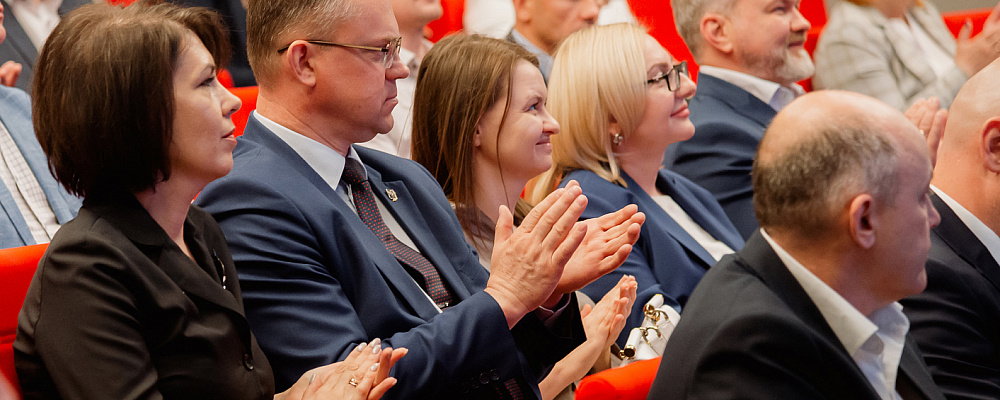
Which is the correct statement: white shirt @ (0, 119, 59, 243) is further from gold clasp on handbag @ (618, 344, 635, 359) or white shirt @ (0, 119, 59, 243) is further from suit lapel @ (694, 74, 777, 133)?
suit lapel @ (694, 74, 777, 133)

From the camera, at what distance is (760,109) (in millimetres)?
2891

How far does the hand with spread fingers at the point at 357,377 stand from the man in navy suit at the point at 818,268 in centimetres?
36

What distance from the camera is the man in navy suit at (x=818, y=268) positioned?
1.08 metres

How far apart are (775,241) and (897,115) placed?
0.75 ft

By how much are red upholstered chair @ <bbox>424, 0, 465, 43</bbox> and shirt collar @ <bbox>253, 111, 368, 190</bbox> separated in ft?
6.83

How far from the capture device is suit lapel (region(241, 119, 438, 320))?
4.57ft

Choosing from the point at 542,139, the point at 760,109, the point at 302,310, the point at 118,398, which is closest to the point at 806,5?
the point at 760,109

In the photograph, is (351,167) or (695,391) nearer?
(695,391)

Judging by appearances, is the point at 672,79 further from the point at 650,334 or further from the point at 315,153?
the point at 315,153

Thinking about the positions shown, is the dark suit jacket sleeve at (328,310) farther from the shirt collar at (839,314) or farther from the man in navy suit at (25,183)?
the man in navy suit at (25,183)

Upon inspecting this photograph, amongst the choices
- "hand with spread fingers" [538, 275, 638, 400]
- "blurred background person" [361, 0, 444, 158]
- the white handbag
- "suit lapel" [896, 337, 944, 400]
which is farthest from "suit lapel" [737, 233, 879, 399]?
"blurred background person" [361, 0, 444, 158]

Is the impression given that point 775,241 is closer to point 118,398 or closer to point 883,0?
point 118,398

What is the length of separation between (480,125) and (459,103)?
0.07 meters

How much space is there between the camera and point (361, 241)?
1.41m
